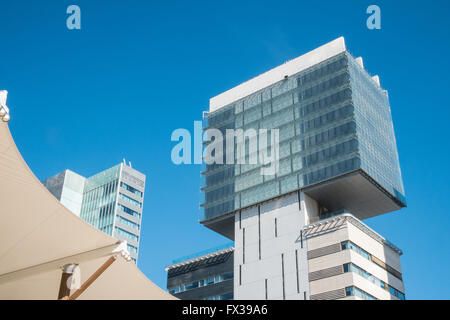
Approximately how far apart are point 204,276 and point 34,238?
295ft

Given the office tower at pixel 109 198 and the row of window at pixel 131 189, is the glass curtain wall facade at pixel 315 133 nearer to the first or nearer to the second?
the office tower at pixel 109 198

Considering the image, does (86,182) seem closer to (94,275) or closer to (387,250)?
(387,250)

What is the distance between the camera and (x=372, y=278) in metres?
79.3

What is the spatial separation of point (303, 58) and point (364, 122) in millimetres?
Answer: 17858

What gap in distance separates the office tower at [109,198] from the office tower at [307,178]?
39834mm

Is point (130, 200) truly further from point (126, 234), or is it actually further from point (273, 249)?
point (273, 249)

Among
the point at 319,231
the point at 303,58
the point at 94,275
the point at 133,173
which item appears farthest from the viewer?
the point at 133,173

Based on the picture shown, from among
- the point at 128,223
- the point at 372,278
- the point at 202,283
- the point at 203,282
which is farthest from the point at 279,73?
the point at 128,223

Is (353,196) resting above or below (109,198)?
below

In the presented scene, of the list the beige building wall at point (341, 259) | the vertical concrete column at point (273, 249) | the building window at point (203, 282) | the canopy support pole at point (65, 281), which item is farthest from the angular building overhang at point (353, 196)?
the canopy support pole at point (65, 281)

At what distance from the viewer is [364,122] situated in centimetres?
8825

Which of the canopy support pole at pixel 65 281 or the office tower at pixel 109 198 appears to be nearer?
the canopy support pole at pixel 65 281

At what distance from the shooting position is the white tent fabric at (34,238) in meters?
15.4
